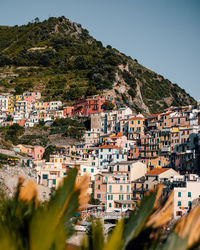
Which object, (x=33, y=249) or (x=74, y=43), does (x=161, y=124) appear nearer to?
(x=33, y=249)

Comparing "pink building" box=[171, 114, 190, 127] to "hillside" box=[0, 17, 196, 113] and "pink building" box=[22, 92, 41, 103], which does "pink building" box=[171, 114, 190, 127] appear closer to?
"hillside" box=[0, 17, 196, 113]

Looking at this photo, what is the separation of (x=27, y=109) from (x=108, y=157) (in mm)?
47453

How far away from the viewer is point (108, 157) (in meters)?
73.6

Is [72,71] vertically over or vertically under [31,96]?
over

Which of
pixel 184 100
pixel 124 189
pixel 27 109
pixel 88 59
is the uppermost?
pixel 88 59

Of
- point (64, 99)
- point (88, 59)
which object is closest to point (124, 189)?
point (64, 99)

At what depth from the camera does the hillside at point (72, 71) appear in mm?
123188

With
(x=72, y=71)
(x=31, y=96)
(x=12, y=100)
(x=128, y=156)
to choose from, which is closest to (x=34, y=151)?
(x=128, y=156)

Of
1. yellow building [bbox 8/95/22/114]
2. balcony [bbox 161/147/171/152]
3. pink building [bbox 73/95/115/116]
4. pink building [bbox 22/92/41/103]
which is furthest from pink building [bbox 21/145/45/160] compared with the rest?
yellow building [bbox 8/95/22/114]

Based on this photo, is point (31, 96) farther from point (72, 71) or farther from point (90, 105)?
point (72, 71)

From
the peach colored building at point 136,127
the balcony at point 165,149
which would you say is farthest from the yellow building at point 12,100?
the balcony at point 165,149

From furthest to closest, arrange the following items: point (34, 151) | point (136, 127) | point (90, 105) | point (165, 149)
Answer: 1. point (90, 105)
2. point (136, 127)
3. point (34, 151)
4. point (165, 149)

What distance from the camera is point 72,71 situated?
139250 mm

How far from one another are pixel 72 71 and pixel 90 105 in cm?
3774
